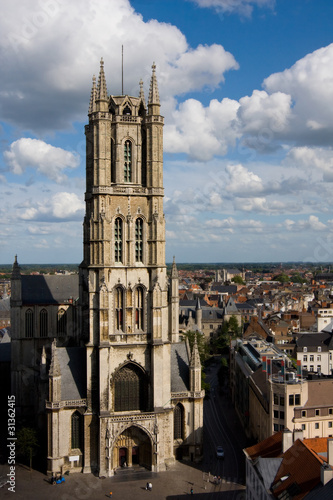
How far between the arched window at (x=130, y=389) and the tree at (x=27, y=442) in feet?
35.1

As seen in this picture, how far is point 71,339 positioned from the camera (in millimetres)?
81500

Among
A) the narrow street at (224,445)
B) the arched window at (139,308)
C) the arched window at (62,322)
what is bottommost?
the narrow street at (224,445)

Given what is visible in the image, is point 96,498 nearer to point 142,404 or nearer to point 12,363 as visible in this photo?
point 142,404

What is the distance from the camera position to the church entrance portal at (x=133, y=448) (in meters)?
60.0

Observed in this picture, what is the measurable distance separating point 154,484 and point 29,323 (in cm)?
3654

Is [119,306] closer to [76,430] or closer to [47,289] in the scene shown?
[76,430]

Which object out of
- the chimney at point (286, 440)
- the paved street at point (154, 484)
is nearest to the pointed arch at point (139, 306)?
the paved street at point (154, 484)

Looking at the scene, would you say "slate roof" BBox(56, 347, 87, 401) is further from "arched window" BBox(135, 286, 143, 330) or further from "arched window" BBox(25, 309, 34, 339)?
"arched window" BBox(25, 309, 34, 339)

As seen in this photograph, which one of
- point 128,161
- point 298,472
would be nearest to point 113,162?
point 128,161

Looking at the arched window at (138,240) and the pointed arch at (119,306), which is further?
the arched window at (138,240)

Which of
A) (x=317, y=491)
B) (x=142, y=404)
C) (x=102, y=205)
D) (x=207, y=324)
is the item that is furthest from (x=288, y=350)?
(x=317, y=491)

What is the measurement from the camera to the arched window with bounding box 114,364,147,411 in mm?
60500

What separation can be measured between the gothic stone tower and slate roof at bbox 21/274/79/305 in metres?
24.6

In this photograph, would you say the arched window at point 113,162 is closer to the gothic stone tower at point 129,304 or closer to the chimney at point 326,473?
the gothic stone tower at point 129,304
